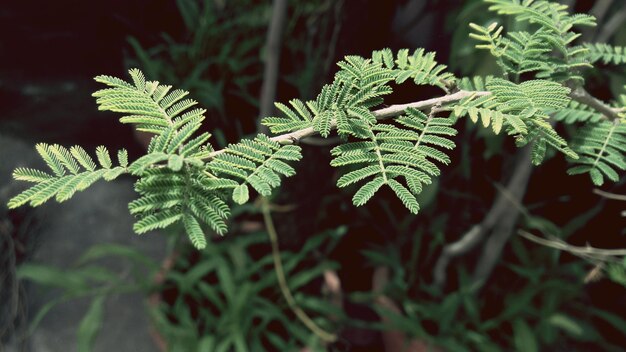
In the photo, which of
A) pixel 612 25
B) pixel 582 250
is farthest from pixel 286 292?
pixel 612 25

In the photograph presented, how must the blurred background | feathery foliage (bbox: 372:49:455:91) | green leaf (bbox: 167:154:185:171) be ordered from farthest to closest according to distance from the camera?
the blurred background → feathery foliage (bbox: 372:49:455:91) → green leaf (bbox: 167:154:185:171)

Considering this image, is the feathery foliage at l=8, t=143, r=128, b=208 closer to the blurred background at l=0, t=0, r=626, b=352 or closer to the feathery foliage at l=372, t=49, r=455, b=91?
the feathery foliage at l=372, t=49, r=455, b=91

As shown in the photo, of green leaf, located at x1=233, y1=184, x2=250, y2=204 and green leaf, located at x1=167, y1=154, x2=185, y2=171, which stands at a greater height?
green leaf, located at x1=167, y1=154, x2=185, y2=171

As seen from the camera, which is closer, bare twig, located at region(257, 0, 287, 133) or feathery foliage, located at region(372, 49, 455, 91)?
feathery foliage, located at region(372, 49, 455, 91)

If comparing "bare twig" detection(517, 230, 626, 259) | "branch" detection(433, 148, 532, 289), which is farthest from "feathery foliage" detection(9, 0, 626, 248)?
"branch" detection(433, 148, 532, 289)

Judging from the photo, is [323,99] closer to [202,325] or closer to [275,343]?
[275,343]

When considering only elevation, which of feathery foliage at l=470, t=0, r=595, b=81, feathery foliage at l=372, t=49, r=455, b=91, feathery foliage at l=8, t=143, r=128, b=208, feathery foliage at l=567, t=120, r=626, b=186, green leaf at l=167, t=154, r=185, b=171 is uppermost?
feathery foliage at l=8, t=143, r=128, b=208

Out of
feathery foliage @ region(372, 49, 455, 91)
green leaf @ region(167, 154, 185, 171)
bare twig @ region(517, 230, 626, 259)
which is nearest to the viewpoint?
green leaf @ region(167, 154, 185, 171)
